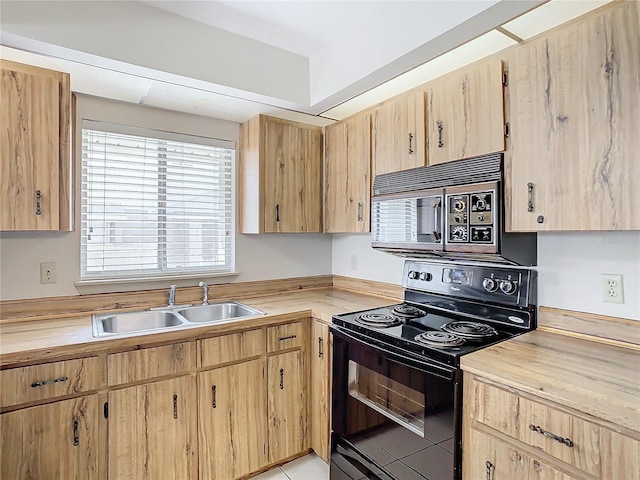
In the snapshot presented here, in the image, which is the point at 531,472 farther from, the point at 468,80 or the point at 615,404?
the point at 468,80

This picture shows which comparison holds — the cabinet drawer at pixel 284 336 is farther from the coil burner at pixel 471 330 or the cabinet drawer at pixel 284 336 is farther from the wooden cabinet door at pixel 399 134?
the wooden cabinet door at pixel 399 134

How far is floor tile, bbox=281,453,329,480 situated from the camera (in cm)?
215

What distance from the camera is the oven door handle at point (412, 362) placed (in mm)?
1451

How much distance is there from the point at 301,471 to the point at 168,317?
4.05ft

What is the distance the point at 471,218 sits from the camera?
176 centimetres

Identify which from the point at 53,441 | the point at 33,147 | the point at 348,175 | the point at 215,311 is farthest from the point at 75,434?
the point at 348,175

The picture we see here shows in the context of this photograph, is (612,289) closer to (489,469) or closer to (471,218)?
(471,218)

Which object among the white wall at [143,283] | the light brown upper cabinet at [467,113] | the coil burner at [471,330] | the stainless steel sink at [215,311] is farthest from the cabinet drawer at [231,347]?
the light brown upper cabinet at [467,113]

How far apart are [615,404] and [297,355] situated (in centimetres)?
159

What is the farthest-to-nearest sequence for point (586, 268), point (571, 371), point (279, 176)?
point (279, 176) → point (586, 268) → point (571, 371)

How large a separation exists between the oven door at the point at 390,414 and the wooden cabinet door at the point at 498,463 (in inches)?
2.1

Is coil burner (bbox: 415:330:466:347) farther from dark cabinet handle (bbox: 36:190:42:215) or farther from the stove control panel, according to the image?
dark cabinet handle (bbox: 36:190:42:215)

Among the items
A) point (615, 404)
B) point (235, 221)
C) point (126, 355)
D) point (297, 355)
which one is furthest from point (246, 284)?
point (615, 404)

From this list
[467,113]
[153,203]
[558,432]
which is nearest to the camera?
[558,432]
